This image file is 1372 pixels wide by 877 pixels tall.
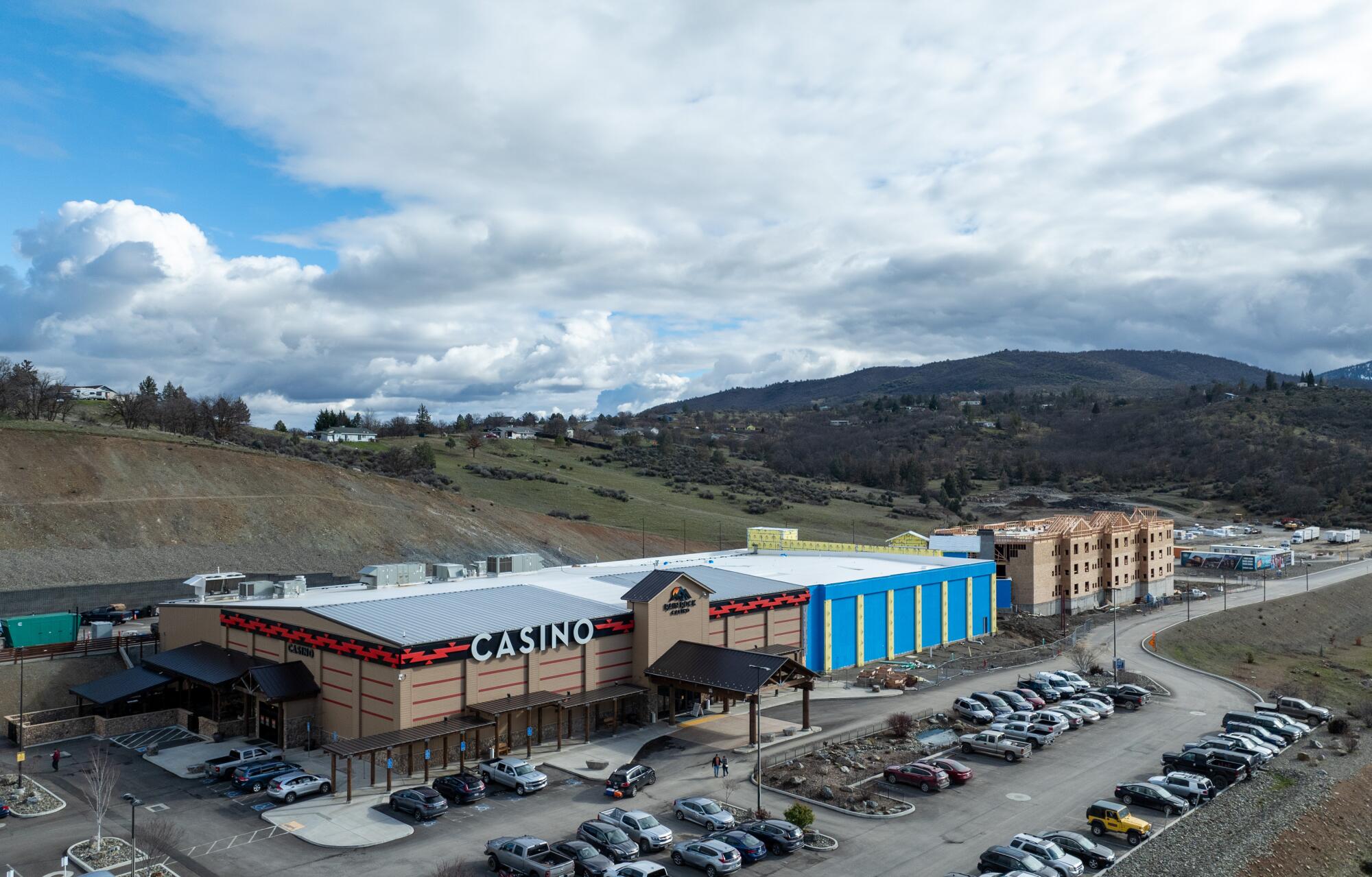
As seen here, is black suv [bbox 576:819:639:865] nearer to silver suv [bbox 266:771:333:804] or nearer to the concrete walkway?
the concrete walkway

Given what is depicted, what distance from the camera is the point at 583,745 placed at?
46062 millimetres

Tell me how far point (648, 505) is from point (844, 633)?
269 feet

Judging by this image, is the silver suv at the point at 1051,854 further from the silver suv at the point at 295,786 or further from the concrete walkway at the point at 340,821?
the silver suv at the point at 295,786

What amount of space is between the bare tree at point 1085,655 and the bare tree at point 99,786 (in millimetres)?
56420

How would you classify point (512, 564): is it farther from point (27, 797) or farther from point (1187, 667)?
point (1187, 667)

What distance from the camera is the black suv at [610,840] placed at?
31.8 meters

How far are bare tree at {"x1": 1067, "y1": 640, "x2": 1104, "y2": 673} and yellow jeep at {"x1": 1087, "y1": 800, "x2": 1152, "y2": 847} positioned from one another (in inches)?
1172

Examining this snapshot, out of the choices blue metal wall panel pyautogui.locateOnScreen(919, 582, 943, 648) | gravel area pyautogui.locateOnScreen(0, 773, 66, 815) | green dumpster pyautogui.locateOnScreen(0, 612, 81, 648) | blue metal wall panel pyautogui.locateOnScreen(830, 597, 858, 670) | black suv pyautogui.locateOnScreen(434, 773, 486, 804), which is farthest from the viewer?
blue metal wall panel pyautogui.locateOnScreen(919, 582, 943, 648)

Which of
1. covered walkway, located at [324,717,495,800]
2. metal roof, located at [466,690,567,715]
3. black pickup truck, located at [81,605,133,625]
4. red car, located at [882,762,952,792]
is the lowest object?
red car, located at [882,762,952,792]

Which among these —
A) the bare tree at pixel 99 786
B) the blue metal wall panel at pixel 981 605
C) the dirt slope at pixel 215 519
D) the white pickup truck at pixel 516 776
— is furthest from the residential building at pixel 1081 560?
the bare tree at pixel 99 786

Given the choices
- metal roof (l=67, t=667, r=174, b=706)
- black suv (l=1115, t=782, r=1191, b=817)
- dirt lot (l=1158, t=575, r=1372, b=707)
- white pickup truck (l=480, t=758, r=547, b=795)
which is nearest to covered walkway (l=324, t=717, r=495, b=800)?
white pickup truck (l=480, t=758, r=547, b=795)

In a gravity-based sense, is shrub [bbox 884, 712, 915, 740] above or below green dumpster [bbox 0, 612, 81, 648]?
below

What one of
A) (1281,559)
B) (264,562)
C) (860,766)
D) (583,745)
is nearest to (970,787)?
(860,766)

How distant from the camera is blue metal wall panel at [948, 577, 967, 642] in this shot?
74750 mm
